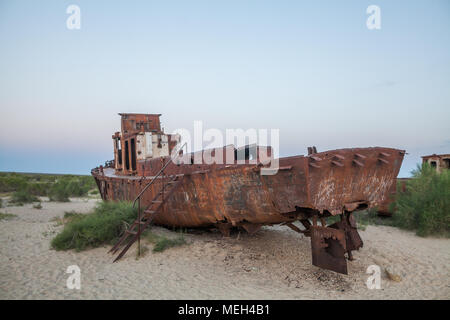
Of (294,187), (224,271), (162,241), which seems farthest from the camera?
(162,241)

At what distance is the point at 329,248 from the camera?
514 cm

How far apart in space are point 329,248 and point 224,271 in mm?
1991

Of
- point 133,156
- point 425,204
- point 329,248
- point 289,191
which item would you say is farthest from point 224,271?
point 425,204

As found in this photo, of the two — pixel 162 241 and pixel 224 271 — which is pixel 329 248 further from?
pixel 162 241

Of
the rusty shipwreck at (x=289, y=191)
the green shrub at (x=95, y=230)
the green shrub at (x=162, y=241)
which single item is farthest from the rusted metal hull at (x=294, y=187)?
the green shrub at (x=95, y=230)

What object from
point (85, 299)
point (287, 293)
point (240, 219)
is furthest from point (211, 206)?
point (85, 299)

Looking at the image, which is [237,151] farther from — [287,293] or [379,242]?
[379,242]

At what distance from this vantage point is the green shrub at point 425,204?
8875 millimetres

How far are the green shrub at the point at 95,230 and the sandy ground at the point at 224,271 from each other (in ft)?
0.84

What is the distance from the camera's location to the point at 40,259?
6.33 metres

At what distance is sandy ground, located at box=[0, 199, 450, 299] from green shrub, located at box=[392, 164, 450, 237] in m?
0.97

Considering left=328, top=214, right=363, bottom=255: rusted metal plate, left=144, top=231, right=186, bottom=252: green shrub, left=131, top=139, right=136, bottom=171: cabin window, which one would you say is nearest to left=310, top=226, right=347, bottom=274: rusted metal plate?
left=328, top=214, right=363, bottom=255: rusted metal plate

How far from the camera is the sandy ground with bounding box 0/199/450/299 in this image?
4.69 metres
